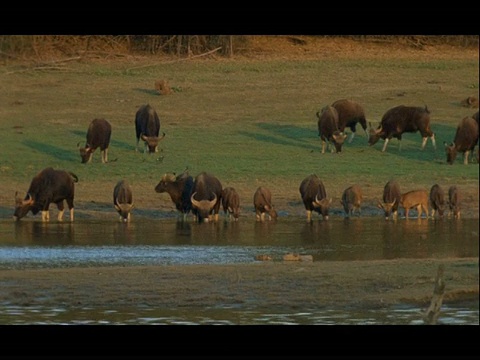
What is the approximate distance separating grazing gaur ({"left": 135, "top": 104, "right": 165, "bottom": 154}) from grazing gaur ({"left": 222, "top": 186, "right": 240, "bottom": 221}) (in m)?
0.96

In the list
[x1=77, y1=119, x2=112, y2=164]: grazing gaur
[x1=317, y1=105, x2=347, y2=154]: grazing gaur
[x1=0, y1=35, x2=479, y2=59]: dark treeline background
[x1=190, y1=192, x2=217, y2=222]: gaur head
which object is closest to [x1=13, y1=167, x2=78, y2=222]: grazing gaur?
[x1=77, y1=119, x2=112, y2=164]: grazing gaur

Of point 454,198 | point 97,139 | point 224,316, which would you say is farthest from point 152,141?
point 224,316

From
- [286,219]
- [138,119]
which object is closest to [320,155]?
[286,219]

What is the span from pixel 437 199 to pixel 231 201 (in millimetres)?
2863

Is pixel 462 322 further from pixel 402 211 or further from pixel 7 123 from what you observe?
pixel 7 123

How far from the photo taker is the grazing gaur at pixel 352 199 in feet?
54.7

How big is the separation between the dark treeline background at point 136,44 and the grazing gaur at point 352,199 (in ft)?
9.92

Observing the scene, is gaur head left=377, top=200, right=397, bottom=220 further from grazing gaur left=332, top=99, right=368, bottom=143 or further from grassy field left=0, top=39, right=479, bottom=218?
grazing gaur left=332, top=99, right=368, bottom=143

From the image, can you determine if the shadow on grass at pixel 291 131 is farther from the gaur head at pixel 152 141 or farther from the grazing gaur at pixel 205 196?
the gaur head at pixel 152 141

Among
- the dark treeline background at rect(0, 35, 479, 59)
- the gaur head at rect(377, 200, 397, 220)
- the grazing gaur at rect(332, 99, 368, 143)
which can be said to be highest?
the dark treeline background at rect(0, 35, 479, 59)

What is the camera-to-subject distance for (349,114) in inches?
725

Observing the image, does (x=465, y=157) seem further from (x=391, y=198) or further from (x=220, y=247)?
(x=391, y=198)

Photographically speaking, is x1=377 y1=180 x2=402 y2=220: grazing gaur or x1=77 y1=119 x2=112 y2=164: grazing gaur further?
x1=77 y1=119 x2=112 y2=164: grazing gaur

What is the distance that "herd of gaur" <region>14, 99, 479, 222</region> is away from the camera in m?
16.3
